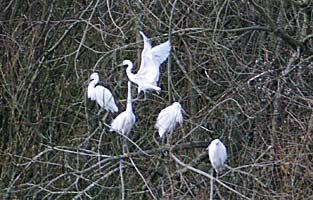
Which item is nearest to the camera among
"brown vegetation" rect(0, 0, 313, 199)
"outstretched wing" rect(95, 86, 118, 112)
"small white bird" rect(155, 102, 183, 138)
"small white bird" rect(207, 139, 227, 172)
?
"small white bird" rect(207, 139, 227, 172)

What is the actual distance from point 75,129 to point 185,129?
3.86ft

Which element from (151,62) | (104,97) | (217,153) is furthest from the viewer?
(104,97)

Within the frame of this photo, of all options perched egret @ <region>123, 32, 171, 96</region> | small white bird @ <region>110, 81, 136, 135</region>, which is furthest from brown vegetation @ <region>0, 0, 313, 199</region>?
perched egret @ <region>123, 32, 171, 96</region>

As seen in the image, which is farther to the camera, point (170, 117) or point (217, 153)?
point (170, 117)

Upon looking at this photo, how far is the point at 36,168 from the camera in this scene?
734 cm

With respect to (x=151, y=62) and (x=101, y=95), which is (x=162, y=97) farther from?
(x=151, y=62)

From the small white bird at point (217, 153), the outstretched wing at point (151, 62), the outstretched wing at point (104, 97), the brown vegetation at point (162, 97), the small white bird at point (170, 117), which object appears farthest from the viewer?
the brown vegetation at point (162, 97)

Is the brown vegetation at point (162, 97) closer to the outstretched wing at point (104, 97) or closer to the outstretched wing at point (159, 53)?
the outstretched wing at point (104, 97)

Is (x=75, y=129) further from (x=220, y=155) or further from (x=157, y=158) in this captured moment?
(x=220, y=155)

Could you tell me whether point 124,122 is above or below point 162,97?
above

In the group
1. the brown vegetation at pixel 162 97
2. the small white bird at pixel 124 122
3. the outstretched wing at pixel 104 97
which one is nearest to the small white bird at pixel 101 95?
the outstretched wing at pixel 104 97

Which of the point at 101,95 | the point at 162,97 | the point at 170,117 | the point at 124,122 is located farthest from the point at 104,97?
the point at 162,97

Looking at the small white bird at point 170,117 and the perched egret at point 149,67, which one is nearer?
the small white bird at point 170,117

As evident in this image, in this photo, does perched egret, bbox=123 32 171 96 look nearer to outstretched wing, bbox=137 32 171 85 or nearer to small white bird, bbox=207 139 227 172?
outstretched wing, bbox=137 32 171 85
